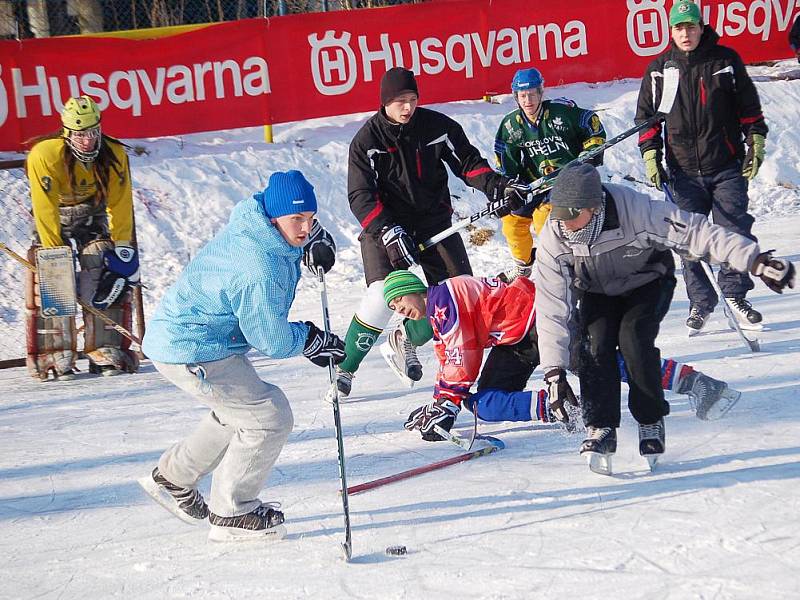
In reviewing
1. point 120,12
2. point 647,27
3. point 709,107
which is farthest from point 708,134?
point 120,12

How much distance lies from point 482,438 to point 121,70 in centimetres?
622

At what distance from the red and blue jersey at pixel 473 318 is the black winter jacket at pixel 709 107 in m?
1.97

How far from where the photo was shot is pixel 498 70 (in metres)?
10.3

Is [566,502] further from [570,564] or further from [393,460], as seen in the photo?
[393,460]

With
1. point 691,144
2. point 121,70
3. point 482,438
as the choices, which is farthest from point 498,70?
point 482,438

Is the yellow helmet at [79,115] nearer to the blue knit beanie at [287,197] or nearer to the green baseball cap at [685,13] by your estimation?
the blue knit beanie at [287,197]

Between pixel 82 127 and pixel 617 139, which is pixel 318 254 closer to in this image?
pixel 617 139

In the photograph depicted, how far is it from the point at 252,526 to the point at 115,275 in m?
2.96

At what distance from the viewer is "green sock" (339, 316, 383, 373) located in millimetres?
5219

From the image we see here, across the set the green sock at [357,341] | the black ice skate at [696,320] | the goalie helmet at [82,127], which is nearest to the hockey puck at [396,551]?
the green sock at [357,341]

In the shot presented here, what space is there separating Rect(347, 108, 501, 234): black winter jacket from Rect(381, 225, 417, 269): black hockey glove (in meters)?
0.08

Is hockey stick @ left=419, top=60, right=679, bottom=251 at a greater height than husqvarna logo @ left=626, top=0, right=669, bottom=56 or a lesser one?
lesser

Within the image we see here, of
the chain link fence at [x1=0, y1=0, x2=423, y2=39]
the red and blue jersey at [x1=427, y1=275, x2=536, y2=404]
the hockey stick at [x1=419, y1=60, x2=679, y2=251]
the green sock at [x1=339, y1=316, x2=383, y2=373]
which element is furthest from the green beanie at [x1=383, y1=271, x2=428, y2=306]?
the chain link fence at [x1=0, y1=0, x2=423, y2=39]

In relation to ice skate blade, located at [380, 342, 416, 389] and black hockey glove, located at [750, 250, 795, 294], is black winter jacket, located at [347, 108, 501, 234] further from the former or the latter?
black hockey glove, located at [750, 250, 795, 294]
